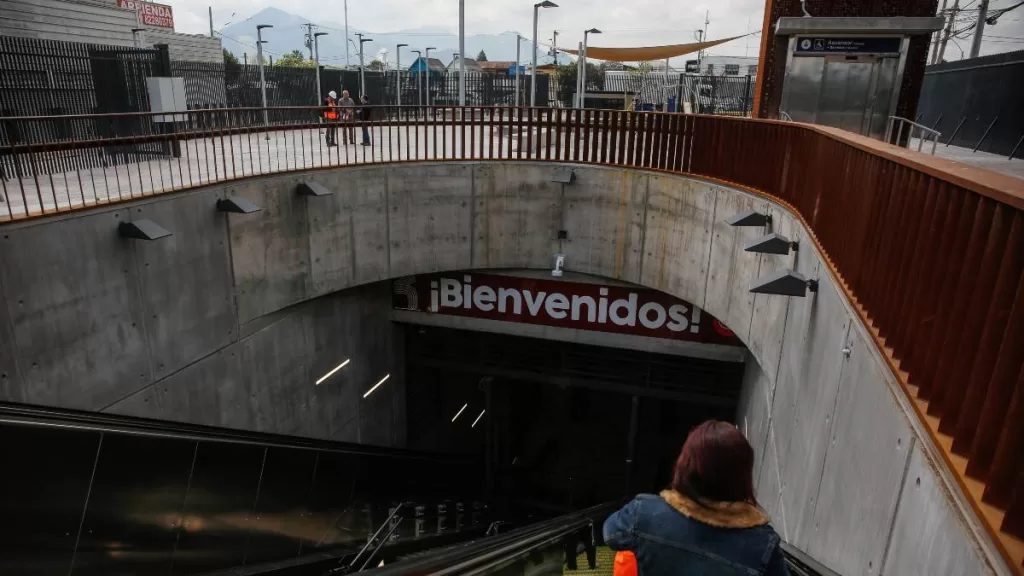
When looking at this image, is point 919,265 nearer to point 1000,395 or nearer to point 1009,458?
point 1000,395

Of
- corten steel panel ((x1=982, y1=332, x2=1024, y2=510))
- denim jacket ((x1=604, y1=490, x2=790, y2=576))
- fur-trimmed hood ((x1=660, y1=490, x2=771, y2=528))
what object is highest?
corten steel panel ((x1=982, y1=332, x2=1024, y2=510))

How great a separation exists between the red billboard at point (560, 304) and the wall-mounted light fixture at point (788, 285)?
6307 mm

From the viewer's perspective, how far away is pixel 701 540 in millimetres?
1871

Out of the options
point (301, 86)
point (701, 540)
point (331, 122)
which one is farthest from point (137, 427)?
point (301, 86)

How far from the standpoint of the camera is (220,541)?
262 inches

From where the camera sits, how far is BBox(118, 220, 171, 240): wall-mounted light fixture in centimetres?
684

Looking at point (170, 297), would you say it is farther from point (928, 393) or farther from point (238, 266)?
point (928, 393)

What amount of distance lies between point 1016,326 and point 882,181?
194cm

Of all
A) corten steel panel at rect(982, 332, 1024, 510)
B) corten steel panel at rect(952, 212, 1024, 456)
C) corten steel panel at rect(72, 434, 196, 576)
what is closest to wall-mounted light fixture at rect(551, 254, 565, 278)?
corten steel panel at rect(72, 434, 196, 576)

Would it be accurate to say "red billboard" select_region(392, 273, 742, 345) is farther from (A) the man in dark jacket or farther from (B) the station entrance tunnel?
(A) the man in dark jacket

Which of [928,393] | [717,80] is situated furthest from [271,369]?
[717,80]

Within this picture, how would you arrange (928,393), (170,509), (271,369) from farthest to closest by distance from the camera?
(271,369) < (170,509) < (928,393)

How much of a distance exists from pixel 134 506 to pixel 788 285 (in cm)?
576

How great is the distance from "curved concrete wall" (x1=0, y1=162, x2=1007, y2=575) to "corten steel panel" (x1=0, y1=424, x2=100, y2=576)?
7.01ft
